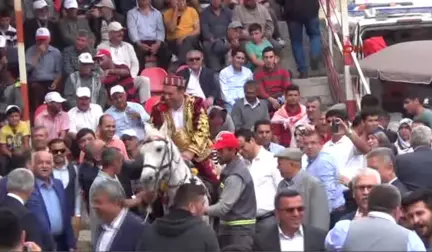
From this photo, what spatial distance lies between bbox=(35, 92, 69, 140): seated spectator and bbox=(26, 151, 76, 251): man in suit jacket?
3.94 meters

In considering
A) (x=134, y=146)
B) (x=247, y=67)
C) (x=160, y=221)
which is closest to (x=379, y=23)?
(x=247, y=67)

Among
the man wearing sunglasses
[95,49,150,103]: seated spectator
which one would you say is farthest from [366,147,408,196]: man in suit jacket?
[95,49,150,103]: seated spectator

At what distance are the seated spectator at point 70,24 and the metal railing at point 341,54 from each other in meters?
3.84

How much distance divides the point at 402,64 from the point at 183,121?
292 inches

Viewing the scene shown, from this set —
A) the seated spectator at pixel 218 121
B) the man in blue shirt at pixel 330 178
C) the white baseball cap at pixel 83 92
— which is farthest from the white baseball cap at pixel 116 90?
the man in blue shirt at pixel 330 178

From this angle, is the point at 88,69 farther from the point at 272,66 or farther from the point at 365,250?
the point at 365,250

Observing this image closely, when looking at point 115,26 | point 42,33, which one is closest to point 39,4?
point 42,33

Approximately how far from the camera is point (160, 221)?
1129 centimetres

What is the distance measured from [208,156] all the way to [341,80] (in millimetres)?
7350

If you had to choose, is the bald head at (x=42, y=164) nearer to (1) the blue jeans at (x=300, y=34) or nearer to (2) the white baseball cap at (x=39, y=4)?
(2) the white baseball cap at (x=39, y=4)

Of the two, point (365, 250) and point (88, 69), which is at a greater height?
point (365, 250)

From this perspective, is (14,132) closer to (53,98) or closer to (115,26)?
(53,98)

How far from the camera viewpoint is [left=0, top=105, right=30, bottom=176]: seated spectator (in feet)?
62.4

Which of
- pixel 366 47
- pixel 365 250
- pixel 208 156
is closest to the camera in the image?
pixel 365 250
